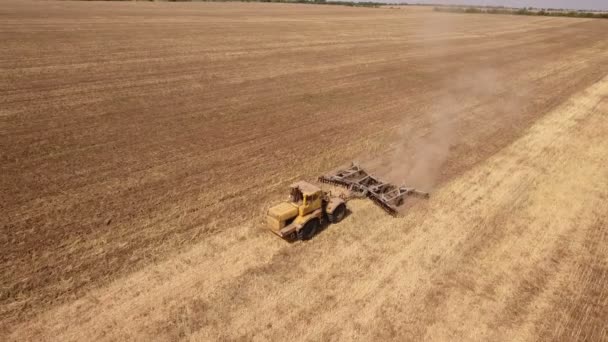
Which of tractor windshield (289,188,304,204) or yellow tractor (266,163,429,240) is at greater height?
tractor windshield (289,188,304,204)

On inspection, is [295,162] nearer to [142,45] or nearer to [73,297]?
[73,297]

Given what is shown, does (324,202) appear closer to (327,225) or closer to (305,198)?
(327,225)

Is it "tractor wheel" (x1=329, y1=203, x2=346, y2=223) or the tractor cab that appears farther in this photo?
"tractor wheel" (x1=329, y1=203, x2=346, y2=223)

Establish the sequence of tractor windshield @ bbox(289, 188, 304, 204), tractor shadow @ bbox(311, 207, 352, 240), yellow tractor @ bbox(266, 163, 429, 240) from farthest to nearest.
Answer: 1. tractor shadow @ bbox(311, 207, 352, 240)
2. tractor windshield @ bbox(289, 188, 304, 204)
3. yellow tractor @ bbox(266, 163, 429, 240)

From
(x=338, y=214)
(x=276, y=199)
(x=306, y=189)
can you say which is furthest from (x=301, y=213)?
(x=276, y=199)

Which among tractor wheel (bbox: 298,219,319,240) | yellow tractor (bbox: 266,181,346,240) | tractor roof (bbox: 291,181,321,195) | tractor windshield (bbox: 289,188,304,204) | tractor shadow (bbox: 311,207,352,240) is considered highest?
tractor roof (bbox: 291,181,321,195)

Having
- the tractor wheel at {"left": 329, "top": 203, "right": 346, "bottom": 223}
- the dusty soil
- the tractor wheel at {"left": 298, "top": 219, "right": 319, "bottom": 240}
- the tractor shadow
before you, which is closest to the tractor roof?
the tractor wheel at {"left": 298, "top": 219, "right": 319, "bottom": 240}

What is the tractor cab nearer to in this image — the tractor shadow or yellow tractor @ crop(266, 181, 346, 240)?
yellow tractor @ crop(266, 181, 346, 240)
